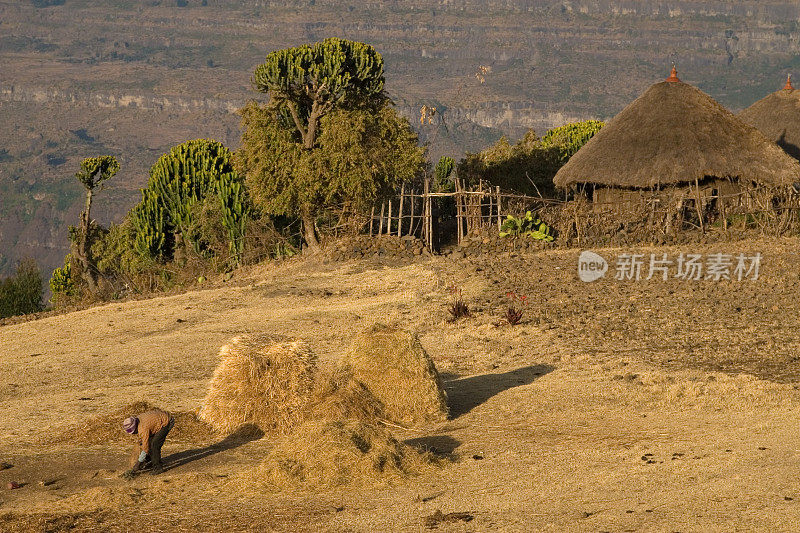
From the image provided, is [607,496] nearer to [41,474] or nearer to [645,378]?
[645,378]

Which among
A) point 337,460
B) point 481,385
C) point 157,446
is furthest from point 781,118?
point 157,446

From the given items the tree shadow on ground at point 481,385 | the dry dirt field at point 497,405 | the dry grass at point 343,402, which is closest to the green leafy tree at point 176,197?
the dry dirt field at point 497,405

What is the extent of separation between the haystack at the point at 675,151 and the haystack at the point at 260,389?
705 inches

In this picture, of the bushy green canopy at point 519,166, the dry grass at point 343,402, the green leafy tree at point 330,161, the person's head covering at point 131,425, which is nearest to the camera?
the person's head covering at point 131,425

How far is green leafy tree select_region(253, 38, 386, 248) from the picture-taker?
29656 millimetres

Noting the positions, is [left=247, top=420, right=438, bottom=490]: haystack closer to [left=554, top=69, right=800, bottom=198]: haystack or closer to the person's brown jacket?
the person's brown jacket

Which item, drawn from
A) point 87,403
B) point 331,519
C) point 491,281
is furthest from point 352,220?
point 331,519

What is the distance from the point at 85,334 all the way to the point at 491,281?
25.3ft

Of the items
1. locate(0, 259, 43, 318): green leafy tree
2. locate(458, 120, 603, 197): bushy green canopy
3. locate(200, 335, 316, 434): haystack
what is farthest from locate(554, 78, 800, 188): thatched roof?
locate(0, 259, 43, 318): green leafy tree

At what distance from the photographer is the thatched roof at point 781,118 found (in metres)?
35.2

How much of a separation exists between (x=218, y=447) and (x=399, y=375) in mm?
2162

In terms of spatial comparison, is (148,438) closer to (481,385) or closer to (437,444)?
(437,444)

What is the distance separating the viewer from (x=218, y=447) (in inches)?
468

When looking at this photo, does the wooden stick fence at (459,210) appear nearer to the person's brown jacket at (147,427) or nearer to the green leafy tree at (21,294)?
the person's brown jacket at (147,427)
